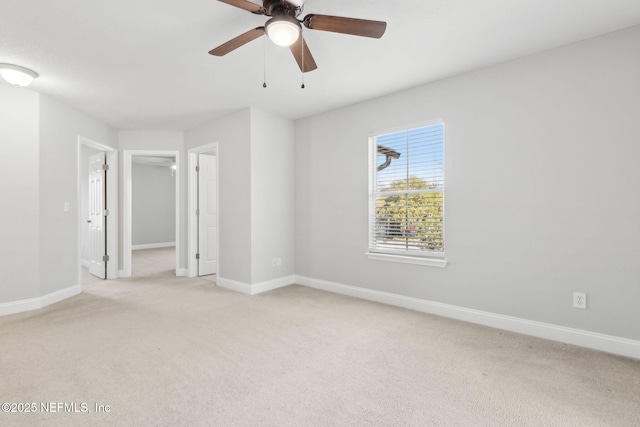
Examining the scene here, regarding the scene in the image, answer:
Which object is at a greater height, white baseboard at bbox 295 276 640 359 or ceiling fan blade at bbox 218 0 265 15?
ceiling fan blade at bbox 218 0 265 15

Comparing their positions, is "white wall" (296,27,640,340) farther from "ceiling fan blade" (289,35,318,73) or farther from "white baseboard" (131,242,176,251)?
"white baseboard" (131,242,176,251)

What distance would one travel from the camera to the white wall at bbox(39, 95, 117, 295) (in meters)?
3.78

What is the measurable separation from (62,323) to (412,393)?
11.1 ft

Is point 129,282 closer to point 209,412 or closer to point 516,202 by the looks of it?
point 209,412

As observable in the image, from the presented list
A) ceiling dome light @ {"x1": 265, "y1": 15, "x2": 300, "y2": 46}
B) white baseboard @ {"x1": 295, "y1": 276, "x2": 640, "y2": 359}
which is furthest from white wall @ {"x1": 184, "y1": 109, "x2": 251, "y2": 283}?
ceiling dome light @ {"x1": 265, "y1": 15, "x2": 300, "y2": 46}

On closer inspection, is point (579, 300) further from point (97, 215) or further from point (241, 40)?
point (97, 215)

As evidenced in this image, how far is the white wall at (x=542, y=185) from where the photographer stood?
2496mm

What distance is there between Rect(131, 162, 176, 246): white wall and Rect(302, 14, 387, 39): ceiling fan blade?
8.79 meters

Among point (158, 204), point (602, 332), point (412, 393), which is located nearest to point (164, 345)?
point (412, 393)

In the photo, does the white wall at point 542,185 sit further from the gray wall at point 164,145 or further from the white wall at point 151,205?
the white wall at point 151,205

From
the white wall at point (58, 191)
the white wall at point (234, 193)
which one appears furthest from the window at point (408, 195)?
the white wall at point (58, 191)

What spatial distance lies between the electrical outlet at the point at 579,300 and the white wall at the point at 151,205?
974 centimetres

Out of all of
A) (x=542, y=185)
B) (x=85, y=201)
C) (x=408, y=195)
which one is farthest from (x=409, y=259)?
(x=85, y=201)

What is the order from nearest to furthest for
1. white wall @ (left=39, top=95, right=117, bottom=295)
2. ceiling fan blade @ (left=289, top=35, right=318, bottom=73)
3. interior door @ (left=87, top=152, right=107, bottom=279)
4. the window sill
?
ceiling fan blade @ (left=289, top=35, right=318, bottom=73) < the window sill < white wall @ (left=39, top=95, right=117, bottom=295) < interior door @ (left=87, top=152, right=107, bottom=279)
